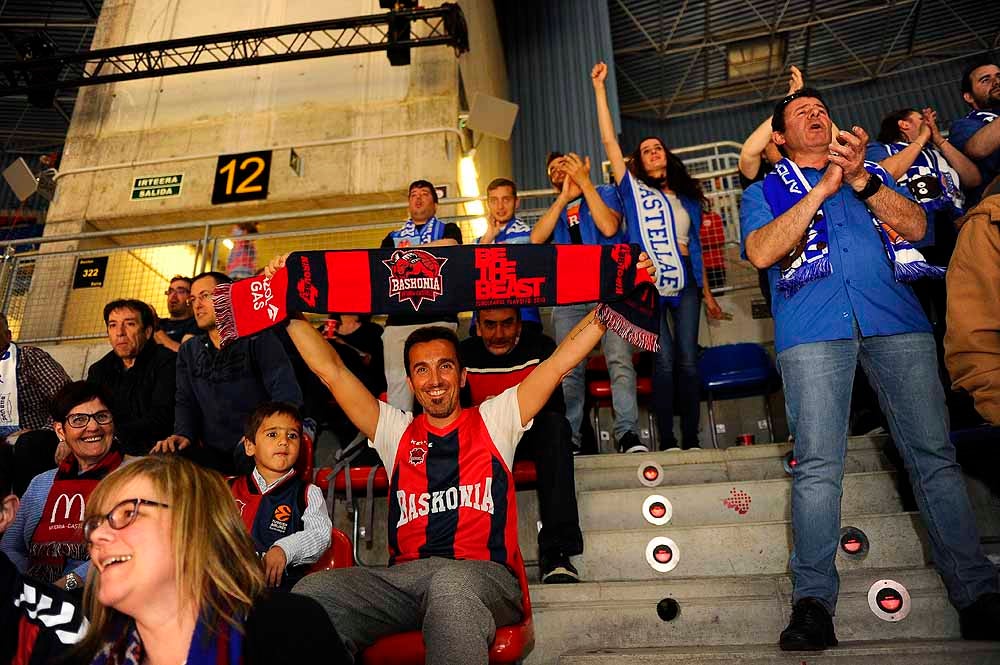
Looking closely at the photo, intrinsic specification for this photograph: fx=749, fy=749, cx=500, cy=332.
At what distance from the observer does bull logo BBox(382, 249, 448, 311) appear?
2.76m

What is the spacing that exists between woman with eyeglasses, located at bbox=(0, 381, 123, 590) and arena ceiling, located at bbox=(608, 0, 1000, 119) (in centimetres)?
1203

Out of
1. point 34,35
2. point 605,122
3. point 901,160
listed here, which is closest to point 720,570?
point 901,160

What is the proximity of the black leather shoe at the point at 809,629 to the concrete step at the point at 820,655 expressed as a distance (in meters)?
0.03

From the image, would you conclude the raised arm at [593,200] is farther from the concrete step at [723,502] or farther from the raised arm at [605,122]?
the concrete step at [723,502]

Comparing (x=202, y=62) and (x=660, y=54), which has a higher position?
(x=660, y=54)

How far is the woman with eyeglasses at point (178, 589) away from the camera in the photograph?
125 centimetres

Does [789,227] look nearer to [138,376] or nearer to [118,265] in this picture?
[138,376]

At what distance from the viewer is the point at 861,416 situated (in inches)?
139

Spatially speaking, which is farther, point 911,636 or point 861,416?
point 861,416

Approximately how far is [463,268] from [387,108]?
223 inches

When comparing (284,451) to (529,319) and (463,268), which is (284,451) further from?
(529,319)

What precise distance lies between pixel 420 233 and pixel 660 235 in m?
1.58

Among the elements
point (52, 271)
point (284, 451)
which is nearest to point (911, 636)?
point (284, 451)

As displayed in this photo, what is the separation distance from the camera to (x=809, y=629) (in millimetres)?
2066
